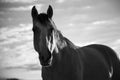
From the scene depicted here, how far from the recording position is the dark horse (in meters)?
5.56

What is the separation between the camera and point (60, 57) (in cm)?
638

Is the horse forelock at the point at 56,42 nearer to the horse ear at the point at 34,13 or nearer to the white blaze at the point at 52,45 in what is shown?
the white blaze at the point at 52,45

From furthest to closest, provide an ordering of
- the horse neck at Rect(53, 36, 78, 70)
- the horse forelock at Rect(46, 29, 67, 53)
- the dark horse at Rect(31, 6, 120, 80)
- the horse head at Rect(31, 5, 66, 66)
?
the horse neck at Rect(53, 36, 78, 70) < the horse forelock at Rect(46, 29, 67, 53) < the dark horse at Rect(31, 6, 120, 80) < the horse head at Rect(31, 5, 66, 66)

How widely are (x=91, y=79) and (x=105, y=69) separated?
3.47 feet

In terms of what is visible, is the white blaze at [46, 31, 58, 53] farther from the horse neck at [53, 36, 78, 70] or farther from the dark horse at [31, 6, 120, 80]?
the horse neck at [53, 36, 78, 70]

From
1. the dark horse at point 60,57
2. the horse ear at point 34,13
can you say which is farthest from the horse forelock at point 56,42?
the horse ear at point 34,13

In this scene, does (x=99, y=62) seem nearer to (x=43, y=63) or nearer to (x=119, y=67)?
(x=119, y=67)

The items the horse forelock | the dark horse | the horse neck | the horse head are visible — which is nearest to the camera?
the horse head

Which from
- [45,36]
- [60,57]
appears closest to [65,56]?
[60,57]

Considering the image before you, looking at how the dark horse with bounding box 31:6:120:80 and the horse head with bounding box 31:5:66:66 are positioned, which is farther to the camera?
the dark horse with bounding box 31:6:120:80

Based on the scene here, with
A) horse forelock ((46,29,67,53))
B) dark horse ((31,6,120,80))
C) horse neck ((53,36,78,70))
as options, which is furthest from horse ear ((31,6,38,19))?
horse neck ((53,36,78,70))

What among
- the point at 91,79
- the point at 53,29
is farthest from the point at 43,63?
the point at 91,79

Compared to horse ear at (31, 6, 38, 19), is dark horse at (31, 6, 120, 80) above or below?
below

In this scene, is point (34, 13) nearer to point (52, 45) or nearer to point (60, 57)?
point (52, 45)
